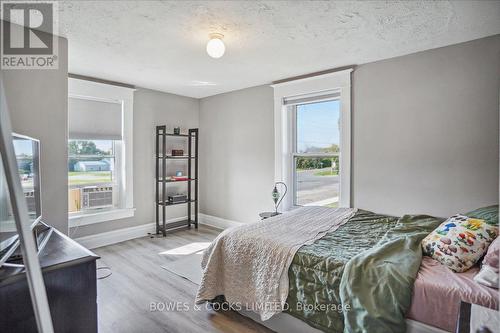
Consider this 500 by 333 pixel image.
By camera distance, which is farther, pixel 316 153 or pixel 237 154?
pixel 237 154

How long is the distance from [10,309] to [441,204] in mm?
3439

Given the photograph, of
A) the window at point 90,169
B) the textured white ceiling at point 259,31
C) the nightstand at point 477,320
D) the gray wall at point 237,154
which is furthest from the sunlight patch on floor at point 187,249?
the nightstand at point 477,320

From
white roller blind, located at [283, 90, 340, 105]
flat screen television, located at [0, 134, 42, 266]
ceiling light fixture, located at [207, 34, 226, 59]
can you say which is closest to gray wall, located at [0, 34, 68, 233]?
flat screen television, located at [0, 134, 42, 266]

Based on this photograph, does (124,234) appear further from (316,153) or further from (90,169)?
(316,153)

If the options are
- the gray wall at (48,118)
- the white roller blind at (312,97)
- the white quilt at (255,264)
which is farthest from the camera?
the white roller blind at (312,97)

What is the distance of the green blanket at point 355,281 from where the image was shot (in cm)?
154

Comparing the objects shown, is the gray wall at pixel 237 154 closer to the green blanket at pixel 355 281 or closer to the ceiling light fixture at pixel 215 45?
the ceiling light fixture at pixel 215 45

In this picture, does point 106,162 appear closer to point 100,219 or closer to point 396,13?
point 100,219

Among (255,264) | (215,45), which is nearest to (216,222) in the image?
(255,264)

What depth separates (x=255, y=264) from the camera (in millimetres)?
2105

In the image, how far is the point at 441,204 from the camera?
2814mm

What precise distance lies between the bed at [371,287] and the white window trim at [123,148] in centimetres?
308

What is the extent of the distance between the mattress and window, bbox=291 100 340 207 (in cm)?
209

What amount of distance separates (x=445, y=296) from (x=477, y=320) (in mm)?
374
